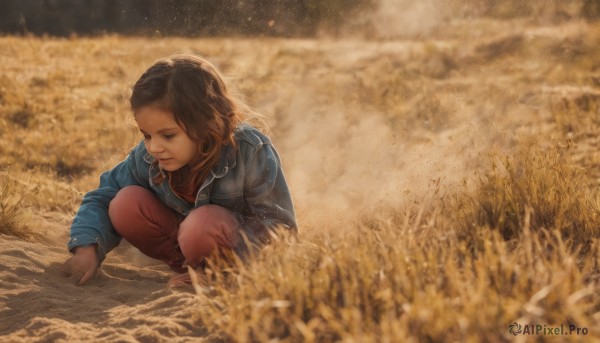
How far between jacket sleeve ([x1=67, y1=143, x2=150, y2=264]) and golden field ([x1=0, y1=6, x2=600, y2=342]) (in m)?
0.15

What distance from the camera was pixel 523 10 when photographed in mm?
13320

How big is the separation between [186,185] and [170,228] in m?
0.26

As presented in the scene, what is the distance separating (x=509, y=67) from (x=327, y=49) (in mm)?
3197

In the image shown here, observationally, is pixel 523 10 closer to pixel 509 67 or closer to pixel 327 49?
pixel 327 49

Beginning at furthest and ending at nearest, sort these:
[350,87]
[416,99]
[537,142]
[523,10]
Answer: [523,10]
[350,87]
[416,99]
[537,142]

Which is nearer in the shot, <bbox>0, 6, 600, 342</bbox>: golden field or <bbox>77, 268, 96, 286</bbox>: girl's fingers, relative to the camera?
<bbox>0, 6, 600, 342</bbox>: golden field

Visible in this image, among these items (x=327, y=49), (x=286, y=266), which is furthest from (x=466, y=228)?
(x=327, y=49)

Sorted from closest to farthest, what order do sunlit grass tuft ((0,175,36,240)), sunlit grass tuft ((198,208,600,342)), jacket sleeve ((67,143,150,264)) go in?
sunlit grass tuft ((198,208,600,342)) < jacket sleeve ((67,143,150,264)) < sunlit grass tuft ((0,175,36,240))

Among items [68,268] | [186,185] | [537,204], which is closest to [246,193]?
[186,185]

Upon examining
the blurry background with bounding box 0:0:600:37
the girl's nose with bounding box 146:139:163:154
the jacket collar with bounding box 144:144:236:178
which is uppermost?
the blurry background with bounding box 0:0:600:37

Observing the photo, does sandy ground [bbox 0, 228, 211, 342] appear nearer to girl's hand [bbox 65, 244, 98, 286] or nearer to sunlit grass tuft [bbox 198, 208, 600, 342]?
girl's hand [bbox 65, 244, 98, 286]

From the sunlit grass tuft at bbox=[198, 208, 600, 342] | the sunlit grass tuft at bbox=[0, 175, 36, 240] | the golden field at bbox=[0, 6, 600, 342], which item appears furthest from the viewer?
the sunlit grass tuft at bbox=[0, 175, 36, 240]

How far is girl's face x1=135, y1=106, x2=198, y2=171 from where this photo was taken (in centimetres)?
285

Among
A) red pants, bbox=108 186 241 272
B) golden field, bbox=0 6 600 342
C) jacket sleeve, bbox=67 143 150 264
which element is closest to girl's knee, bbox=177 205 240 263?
red pants, bbox=108 186 241 272
